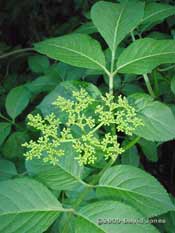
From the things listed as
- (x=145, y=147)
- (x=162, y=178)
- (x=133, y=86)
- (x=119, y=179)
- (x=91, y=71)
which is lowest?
(x=162, y=178)

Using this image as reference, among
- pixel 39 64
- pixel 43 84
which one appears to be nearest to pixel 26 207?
pixel 43 84

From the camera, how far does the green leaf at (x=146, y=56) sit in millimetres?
1271

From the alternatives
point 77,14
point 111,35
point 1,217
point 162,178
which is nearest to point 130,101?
point 111,35

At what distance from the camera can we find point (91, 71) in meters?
1.58

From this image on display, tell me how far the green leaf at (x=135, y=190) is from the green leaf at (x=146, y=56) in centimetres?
34

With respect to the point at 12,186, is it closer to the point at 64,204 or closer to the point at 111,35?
the point at 64,204

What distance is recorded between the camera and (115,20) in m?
1.43

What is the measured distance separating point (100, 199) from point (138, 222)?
0.16 m

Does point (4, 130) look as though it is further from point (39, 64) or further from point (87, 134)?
point (87, 134)

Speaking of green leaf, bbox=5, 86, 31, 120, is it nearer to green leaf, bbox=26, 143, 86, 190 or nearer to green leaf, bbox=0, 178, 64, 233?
green leaf, bbox=26, 143, 86, 190

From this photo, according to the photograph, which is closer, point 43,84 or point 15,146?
point 15,146

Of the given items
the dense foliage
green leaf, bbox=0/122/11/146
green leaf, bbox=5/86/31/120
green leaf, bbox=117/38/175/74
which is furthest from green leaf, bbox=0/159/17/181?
green leaf, bbox=117/38/175/74

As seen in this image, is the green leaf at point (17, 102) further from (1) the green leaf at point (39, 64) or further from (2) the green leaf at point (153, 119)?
(2) the green leaf at point (153, 119)

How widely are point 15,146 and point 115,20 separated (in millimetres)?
716
